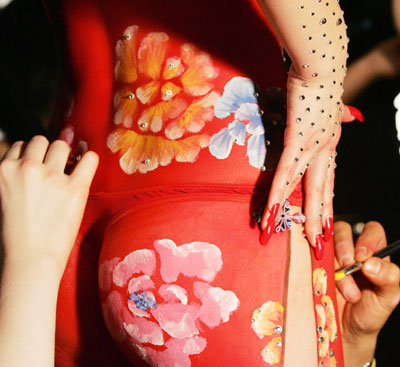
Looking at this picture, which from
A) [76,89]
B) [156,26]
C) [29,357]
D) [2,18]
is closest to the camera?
[29,357]

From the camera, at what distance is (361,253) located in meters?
1.07

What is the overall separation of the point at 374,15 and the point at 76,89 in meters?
1.23

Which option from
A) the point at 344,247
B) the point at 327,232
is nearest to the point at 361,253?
the point at 344,247

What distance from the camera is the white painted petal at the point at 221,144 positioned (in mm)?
644

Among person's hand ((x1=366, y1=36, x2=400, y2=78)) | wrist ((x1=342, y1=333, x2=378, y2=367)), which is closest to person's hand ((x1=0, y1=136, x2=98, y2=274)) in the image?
wrist ((x1=342, y1=333, x2=378, y2=367))

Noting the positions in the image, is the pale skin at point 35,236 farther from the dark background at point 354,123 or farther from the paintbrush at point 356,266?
the dark background at point 354,123

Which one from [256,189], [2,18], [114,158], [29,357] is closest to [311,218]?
[256,189]

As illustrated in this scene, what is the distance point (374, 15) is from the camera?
1623mm

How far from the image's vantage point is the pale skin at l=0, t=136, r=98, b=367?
23.1 inches

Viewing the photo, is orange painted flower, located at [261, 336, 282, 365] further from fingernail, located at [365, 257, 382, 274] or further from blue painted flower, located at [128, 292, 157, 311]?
fingernail, located at [365, 257, 382, 274]

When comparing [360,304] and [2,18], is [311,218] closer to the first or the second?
[360,304]

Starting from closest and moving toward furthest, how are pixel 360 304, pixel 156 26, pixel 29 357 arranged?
pixel 29 357 < pixel 156 26 < pixel 360 304

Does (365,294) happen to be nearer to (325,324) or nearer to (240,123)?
(325,324)

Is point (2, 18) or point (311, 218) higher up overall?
point (2, 18)
